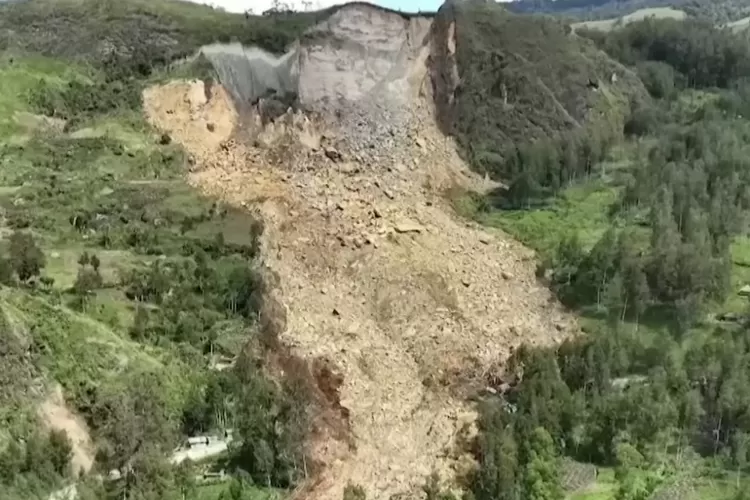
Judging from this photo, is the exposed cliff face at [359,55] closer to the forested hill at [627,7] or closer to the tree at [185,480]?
the tree at [185,480]

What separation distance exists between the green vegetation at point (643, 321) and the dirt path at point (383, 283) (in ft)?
7.71

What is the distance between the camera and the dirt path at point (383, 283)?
4128cm

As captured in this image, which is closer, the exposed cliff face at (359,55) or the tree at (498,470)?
the tree at (498,470)

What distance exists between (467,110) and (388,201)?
42.9ft

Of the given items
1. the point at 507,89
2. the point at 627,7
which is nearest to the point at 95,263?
the point at 507,89

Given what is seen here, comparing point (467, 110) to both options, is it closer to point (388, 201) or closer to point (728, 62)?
point (388, 201)

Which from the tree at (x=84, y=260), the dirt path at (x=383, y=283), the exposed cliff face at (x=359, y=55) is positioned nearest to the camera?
the dirt path at (x=383, y=283)

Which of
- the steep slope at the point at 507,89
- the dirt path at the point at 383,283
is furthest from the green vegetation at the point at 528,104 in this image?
the dirt path at the point at 383,283

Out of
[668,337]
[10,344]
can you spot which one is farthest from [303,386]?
[668,337]

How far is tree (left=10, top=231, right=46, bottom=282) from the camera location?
43906mm

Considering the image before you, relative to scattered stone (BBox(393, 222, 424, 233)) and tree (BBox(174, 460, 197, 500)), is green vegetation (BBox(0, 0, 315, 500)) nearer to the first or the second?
tree (BBox(174, 460, 197, 500))

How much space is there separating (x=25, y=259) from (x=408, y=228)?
21.3m

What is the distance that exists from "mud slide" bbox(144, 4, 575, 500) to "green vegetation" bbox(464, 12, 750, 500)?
2.55m

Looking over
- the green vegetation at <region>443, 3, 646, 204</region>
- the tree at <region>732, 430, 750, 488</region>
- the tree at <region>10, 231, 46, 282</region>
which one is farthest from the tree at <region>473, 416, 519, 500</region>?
the green vegetation at <region>443, 3, 646, 204</region>
